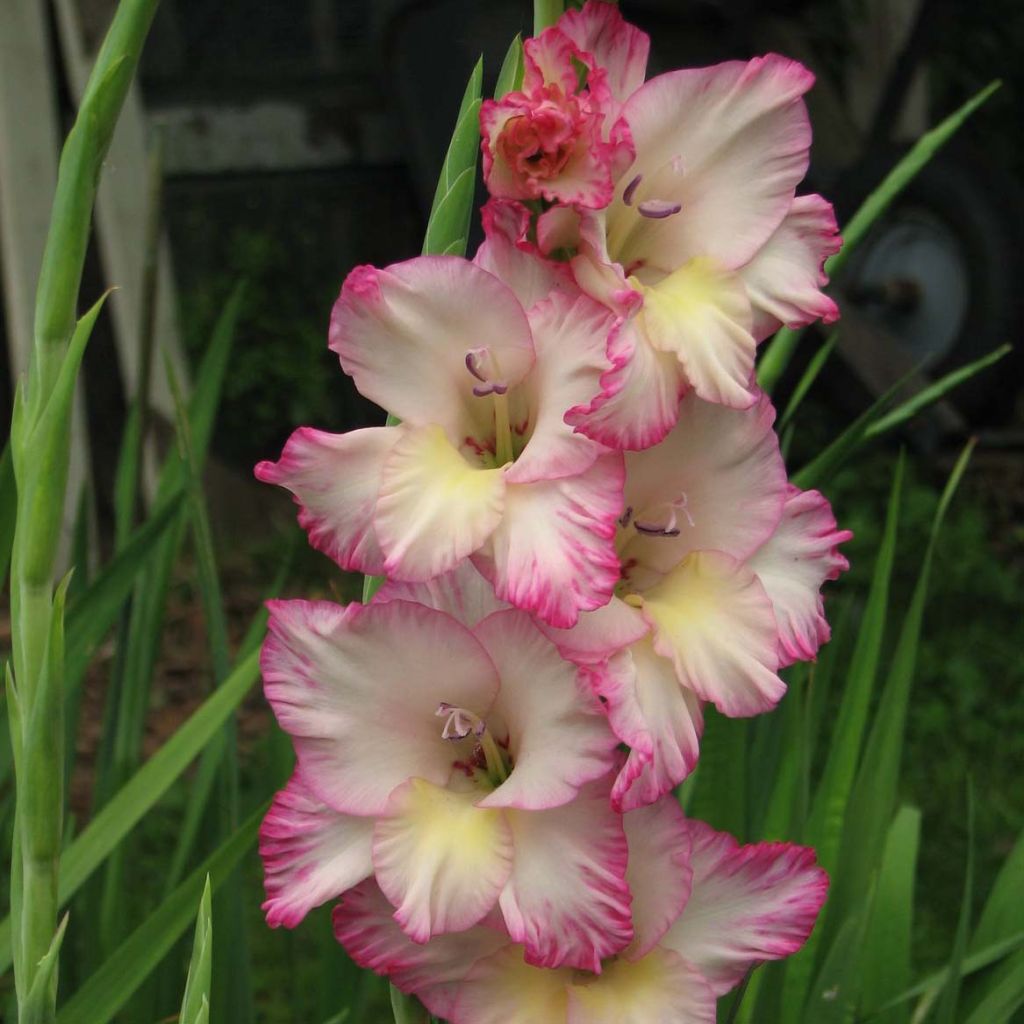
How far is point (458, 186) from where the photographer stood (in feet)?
1.54

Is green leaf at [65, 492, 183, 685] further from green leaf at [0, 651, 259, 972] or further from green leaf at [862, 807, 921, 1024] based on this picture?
green leaf at [862, 807, 921, 1024]

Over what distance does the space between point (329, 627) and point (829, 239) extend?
0.21 m

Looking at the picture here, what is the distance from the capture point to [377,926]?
0.48 metres

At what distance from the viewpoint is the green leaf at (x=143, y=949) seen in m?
0.66

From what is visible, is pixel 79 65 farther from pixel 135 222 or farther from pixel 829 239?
pixel 829 239

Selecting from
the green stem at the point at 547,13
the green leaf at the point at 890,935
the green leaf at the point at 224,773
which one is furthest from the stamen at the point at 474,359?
the green leaf at the point at 890,935

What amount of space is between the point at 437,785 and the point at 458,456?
0.11 metres

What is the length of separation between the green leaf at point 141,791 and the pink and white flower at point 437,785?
1.00 ft

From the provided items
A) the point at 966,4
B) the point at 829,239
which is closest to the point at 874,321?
the point at 966,4

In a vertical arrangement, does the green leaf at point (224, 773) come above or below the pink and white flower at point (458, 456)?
below

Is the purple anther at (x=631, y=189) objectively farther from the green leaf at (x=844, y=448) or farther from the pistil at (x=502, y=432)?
the green leaf at (x=844, y=448)

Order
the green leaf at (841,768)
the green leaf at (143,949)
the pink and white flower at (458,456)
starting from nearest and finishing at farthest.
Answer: the pink and white flower at (458,456) < the green leaf at (143,949) < the green leaf at (841,768)

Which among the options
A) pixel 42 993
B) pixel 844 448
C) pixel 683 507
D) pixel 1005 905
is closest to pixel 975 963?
pixel 1005 905

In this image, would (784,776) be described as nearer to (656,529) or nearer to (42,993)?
(656,529)
